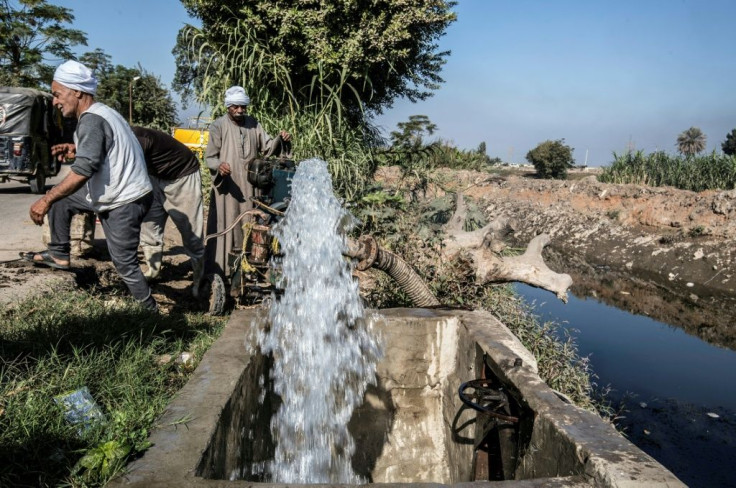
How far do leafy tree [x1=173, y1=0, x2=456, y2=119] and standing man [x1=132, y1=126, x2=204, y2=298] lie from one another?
76.9 inches

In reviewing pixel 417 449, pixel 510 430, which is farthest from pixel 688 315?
pixel 510 430

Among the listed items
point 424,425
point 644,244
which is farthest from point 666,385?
point 644,244

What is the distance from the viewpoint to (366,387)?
12.5 ft

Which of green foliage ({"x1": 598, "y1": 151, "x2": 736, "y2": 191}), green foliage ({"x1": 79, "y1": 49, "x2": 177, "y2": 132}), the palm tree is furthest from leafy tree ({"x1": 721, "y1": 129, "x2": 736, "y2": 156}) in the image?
green foliage ({"x1": 79, "y1": 49, "x2": 177, "y2": 132})

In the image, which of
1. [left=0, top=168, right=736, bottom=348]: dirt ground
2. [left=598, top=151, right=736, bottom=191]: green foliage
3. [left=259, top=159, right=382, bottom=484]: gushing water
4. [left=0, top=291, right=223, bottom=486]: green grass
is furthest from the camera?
[left=598, top=151, right=736, bottom=191]: green foliage

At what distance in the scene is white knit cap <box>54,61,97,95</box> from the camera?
348cm

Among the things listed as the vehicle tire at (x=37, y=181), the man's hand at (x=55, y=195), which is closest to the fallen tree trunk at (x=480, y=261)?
the man's hand at (x=55, y=195)

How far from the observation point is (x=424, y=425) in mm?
3848

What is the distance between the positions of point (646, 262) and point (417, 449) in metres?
12.4

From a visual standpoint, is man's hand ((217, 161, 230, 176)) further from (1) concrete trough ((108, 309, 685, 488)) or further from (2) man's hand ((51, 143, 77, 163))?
(1) concrete trough ((108, 309, 685, 488))

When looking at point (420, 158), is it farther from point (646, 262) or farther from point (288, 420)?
point (646, 262)

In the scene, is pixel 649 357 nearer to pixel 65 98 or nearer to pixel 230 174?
pixel 230 174

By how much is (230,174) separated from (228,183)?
0.28 ft

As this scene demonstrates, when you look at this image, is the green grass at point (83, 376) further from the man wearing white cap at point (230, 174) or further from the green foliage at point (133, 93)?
the green foliage at point (133, 93)
